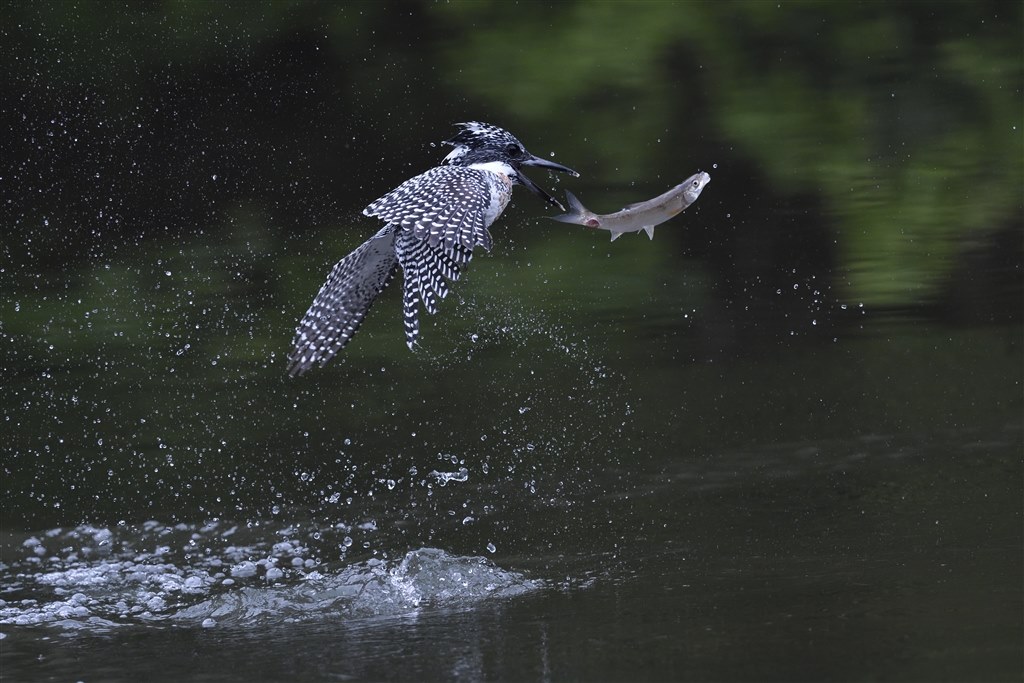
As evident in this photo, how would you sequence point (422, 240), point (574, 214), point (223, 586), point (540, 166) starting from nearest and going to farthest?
point (574, 214)
point (422, 240)
point (223, 586)
point (540, 166)

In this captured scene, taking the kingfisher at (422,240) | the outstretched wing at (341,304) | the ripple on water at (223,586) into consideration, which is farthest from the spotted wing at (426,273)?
the ripple on water at (223,586)

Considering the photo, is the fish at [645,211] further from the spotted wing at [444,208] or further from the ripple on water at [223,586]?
the ripple on water at [223,586]

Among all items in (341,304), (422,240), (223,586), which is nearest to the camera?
(422,240)

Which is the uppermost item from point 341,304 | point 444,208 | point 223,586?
point 444,208

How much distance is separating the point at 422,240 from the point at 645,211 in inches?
17.8

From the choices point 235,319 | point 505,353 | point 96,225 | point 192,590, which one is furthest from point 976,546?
point 96,225

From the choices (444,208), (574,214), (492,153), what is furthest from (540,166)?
(574,214)

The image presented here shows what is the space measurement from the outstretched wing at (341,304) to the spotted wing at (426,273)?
0.16 metres

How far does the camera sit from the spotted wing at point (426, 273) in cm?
268

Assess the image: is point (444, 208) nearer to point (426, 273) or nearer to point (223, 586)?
point (426, 273)

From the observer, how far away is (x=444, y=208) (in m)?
2.76

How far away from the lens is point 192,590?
3.01 m

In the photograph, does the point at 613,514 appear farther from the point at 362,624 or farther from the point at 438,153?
the point at 438,153

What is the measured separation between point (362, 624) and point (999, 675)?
1158 millimetres
